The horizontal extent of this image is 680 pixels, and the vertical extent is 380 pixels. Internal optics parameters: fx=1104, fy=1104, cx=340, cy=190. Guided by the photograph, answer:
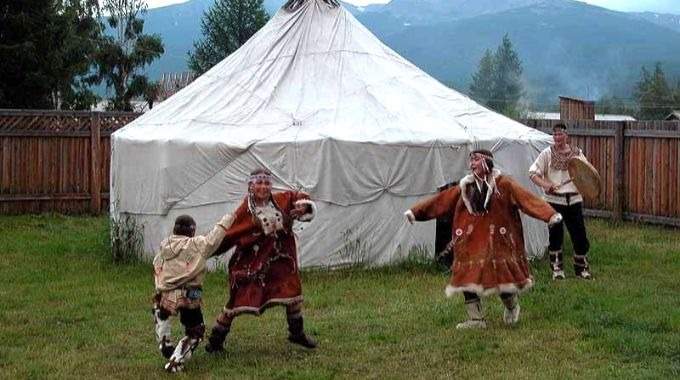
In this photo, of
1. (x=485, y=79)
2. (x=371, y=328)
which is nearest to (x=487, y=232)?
(x=371, y=328)

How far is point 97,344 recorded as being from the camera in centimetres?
791

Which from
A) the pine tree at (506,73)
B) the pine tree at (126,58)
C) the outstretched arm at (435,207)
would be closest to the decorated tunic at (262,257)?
the outstretched arm at (435,207)

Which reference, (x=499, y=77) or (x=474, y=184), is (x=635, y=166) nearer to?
(x=474, y=184)

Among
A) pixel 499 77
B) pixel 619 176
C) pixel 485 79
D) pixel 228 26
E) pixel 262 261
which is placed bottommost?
pixel 262 261

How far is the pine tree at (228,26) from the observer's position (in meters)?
49.8

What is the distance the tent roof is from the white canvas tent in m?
0.02

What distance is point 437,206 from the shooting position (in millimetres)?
8234

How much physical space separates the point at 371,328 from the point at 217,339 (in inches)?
53.8

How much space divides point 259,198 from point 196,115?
15.8 feet

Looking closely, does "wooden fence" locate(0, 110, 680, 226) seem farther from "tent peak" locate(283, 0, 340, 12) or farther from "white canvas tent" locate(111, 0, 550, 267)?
"tent peak" locate(283, 0, 340, 12)

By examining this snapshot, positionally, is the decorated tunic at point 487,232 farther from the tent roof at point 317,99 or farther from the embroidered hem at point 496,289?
the tent roof at point 317,99

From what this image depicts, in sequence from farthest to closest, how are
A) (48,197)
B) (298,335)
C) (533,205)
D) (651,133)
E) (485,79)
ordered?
1. (485,79)
2. (48,197)
3. (651,133)
4. (533,205)
5. (298,335)

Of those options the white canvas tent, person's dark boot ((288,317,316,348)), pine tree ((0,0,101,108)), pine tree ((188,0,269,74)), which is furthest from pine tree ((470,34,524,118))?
person's dark boot ((288,317,316,348))

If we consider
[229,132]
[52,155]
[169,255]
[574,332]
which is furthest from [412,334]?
[52,155]
